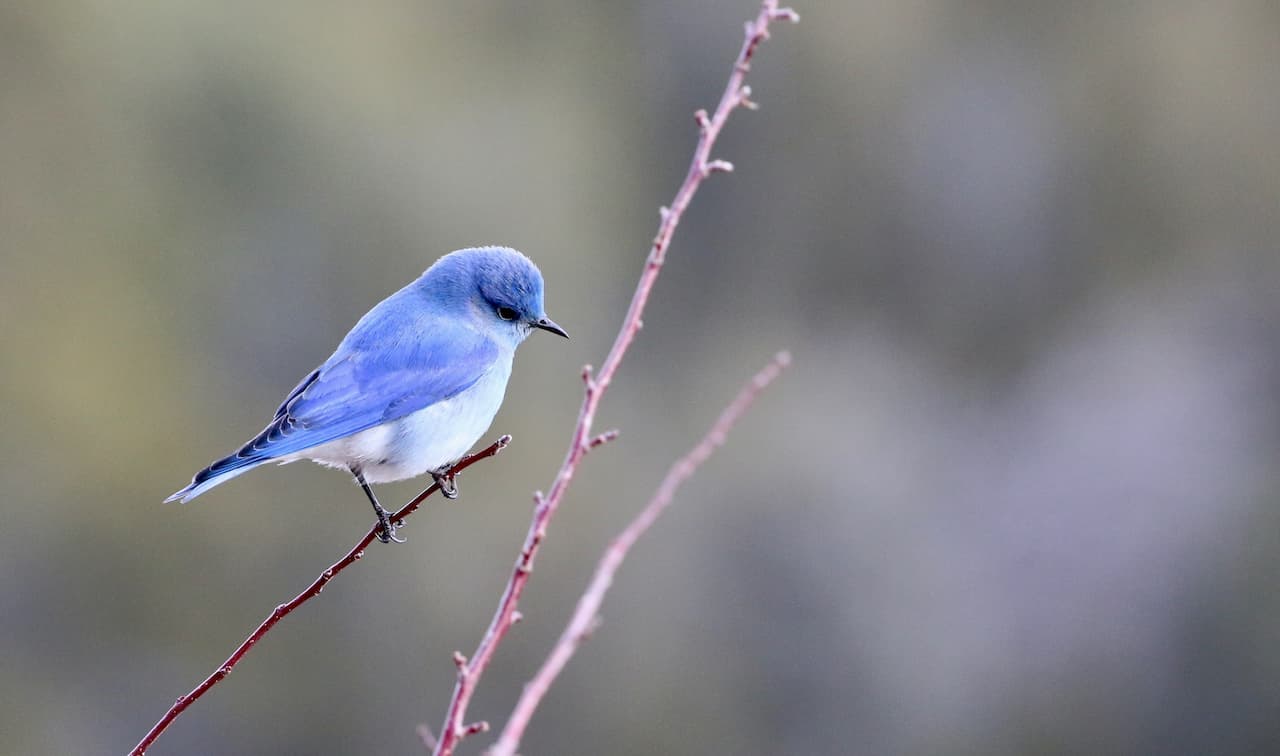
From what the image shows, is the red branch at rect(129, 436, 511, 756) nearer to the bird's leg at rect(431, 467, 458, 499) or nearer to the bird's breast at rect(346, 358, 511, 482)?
the bird's leg at rect(431, 467, 458, 499)

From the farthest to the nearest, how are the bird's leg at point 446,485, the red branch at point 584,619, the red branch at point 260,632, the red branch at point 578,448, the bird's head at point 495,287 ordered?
the bird's head at point 495,287 → the bird's leg at point 446,485 → the red branch at point 260,632 → the red branch at point 578,448 → the red branch at point 584,619

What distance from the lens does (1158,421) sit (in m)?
18.5

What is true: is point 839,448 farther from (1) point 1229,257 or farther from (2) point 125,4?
(2) point 125,4

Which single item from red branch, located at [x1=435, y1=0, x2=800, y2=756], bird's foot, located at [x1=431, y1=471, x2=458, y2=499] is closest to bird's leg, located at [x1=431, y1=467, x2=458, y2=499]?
bird's foot, located at [x1=431, y1=471, x2=458, y2=499]

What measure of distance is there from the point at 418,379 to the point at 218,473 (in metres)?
0.87

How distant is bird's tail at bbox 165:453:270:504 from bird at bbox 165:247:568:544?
0.11 metres

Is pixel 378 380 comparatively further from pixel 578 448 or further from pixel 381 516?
pixel 578 448

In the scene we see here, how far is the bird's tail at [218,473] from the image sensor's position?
3598 mm

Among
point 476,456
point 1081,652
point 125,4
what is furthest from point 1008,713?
point 476,456

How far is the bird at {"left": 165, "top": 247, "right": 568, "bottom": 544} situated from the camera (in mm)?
4289

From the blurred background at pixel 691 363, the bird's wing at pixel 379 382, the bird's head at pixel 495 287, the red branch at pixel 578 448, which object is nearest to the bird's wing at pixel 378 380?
the bird's wing at pixel 379 382

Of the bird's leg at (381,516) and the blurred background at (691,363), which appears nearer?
the bird's leg at (381,516)

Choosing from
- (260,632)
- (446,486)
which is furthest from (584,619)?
(446,486)

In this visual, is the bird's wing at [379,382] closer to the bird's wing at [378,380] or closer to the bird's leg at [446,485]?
the bird's wing at [378,380]
